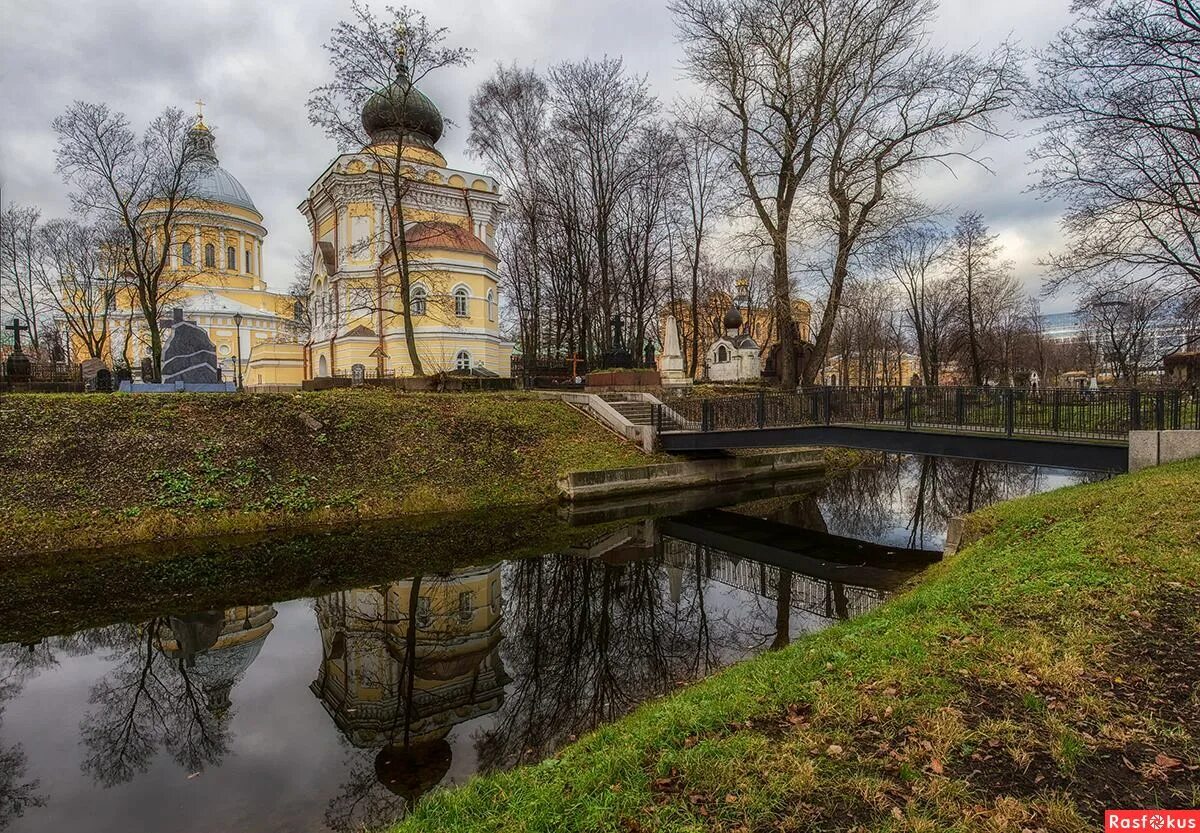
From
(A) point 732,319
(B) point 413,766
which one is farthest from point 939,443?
(A) point 732,319

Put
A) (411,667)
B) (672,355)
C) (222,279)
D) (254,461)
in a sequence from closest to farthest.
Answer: (411,667) → (254,461) → (672,355) → (222,279)

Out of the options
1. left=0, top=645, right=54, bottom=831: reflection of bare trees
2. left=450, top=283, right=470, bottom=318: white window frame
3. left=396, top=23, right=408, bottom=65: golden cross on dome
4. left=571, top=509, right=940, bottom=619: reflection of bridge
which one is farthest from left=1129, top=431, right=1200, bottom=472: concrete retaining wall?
left=450, top=283, right=470, bottom=318: white window frame

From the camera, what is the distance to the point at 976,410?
12445 millimetres

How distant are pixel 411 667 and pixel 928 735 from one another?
559 cm

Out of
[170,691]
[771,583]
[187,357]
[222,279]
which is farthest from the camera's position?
[222,279]

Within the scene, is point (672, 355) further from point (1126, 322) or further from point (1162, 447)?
point (1126, 322)

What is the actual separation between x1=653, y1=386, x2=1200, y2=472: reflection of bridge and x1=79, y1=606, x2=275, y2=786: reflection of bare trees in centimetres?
1225

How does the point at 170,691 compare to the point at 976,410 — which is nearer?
the point at 170,691

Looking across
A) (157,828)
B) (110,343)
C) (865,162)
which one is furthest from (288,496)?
(110,343)

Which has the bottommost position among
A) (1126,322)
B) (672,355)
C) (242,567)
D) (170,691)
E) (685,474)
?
(170,691)

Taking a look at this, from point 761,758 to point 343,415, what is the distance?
53.4 ft

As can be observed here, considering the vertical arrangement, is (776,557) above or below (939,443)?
below

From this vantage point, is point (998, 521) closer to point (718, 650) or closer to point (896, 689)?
point (718, 650)

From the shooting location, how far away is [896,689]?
408 cm
